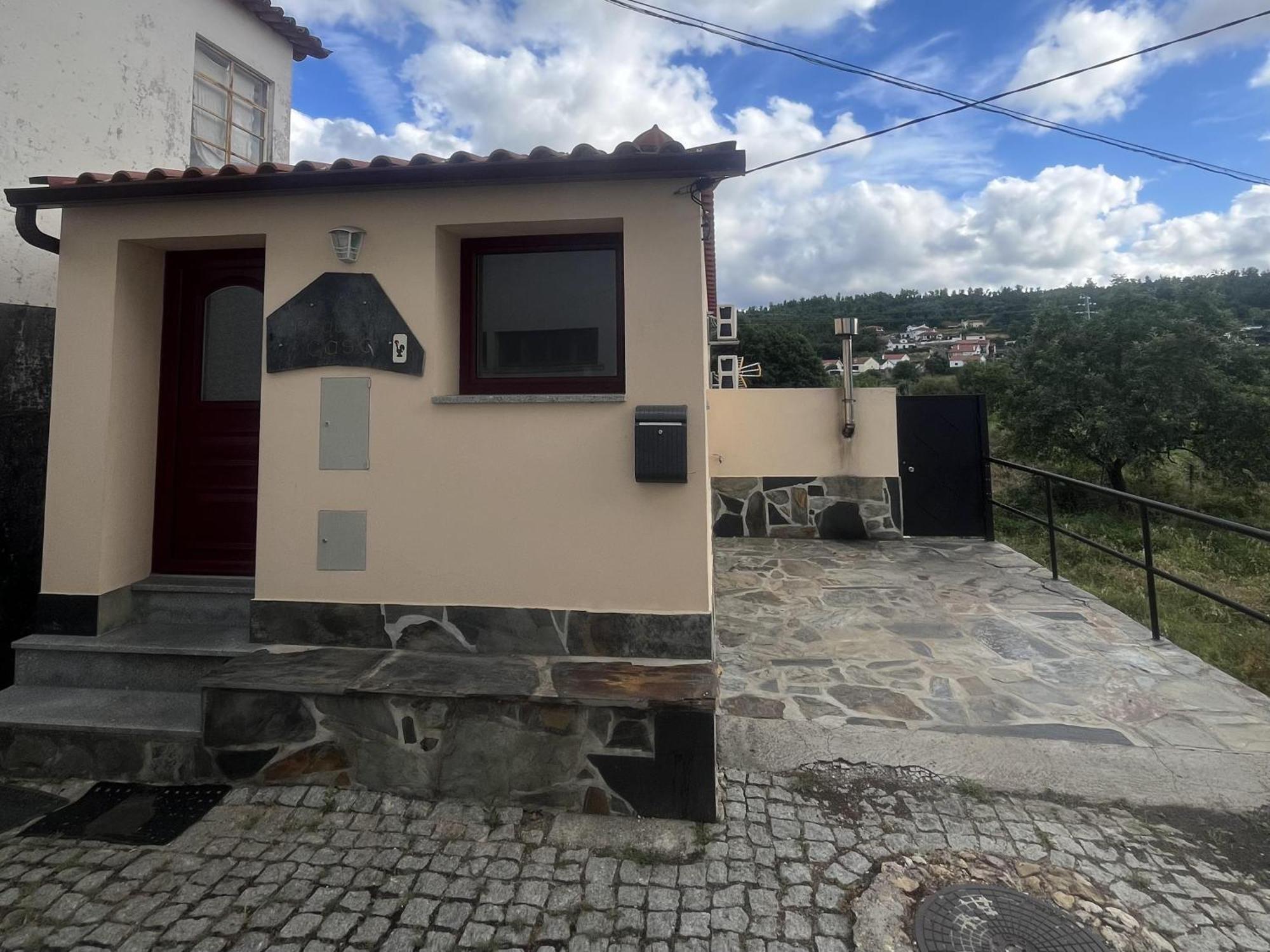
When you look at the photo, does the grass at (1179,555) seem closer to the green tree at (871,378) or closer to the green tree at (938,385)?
the green tree at (938,385)

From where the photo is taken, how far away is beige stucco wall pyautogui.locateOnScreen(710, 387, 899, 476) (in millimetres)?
8164

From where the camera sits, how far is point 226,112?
20.2ft

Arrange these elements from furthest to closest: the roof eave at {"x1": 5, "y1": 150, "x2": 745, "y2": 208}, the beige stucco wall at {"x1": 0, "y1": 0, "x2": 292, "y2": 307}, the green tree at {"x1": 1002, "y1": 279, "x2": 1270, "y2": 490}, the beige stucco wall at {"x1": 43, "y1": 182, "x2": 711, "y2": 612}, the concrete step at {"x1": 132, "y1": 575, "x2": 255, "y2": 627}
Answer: the green tree at {"x1": 1002, "y1": 279, "x2": 1270, "y2": 490}, the beige stucco wall at {"x1": 0, "y1": 0, "x2": 292, "y2": 307}, the concrete step at {"x1": 132, "y1": 575, "x2": 255, "y2": 627}, the beige stucco wall at {"x1": 43, "y1": 182, "x2": 711, "y2": 612}, the roof eave at {"x1": 5, "y1": 150, "x2": 745, "y2": 208}

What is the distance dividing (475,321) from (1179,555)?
10636 mm

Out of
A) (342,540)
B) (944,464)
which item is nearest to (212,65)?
(342,540)

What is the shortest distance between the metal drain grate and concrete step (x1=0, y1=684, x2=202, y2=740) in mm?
233

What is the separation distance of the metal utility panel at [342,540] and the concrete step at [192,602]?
62cm

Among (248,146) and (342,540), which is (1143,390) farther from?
(248,146)

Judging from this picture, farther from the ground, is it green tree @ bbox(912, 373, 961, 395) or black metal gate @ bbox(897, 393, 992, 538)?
green tree @ bbox(912, 373, 961, 395)

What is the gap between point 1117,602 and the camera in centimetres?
560

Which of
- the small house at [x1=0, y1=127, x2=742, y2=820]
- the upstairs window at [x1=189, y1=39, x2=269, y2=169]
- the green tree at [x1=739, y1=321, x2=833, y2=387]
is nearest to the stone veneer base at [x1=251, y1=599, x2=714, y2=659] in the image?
the small house at [x1=0, y1=127, x2=742, y2=820]

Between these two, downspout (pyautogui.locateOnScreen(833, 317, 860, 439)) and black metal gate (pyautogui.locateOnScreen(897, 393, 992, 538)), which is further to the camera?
downspout (pyautogui.locateOnScreen(833, 317, 860, 439))

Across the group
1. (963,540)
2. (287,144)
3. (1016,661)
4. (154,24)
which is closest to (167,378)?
(154,24)

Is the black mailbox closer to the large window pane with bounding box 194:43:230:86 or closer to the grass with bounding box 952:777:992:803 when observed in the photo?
the grass with bounding box 952:777:992:803
